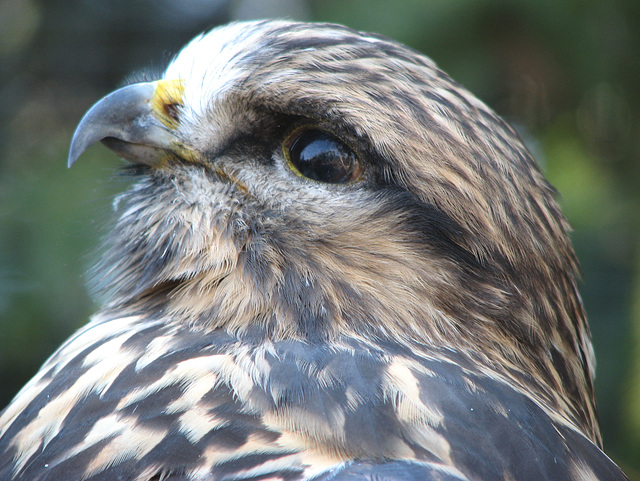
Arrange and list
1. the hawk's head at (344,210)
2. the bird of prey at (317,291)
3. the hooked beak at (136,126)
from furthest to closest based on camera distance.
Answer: the hooked beak at (136,126)
the hawk's head at (344,210)
the bird of prey at (317,291)

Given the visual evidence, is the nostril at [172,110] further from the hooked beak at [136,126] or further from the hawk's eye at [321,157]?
the hawk's eye at [321,157]

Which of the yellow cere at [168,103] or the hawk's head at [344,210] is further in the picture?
the yellow cere at [168,103]

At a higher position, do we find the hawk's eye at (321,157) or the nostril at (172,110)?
the nostril at (172,110)

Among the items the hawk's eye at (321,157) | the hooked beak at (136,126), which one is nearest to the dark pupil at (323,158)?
the hawk's eye at (321,157)

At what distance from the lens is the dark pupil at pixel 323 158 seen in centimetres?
156

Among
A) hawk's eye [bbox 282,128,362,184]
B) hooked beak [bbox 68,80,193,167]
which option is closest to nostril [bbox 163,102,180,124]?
hooked beak [bbox 68,80,193,167]

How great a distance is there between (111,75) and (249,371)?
279 cm

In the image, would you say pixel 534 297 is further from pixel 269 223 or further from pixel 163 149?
pixel 163 149

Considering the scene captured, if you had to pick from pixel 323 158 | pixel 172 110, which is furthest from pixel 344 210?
pixel 172 110

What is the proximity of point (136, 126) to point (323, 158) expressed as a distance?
463mm

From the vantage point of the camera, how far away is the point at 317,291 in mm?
1513

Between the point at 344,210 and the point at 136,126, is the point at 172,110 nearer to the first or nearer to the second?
the point at 136,126

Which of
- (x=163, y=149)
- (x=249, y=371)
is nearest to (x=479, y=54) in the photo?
(x=163, y=149)

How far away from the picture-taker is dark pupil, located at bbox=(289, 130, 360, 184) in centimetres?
156
